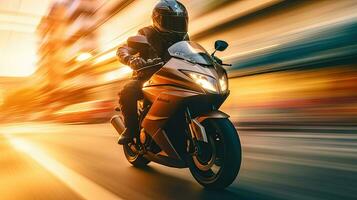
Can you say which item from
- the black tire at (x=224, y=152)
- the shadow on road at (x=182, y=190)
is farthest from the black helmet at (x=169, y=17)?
the shadow on road at (x=182, y=190)

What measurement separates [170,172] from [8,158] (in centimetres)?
335

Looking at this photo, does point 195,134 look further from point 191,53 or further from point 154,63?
point 154,63

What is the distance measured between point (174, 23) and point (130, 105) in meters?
0.90

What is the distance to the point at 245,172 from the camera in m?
4.05

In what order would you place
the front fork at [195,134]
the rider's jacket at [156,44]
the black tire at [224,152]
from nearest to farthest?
1. the black tire at [224,152]
2. the front fork at [195,134]
3. the rider's jacket at [156,44]

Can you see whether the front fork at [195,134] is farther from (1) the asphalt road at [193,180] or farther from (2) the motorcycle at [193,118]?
(1) the asphalt road at [193,180]

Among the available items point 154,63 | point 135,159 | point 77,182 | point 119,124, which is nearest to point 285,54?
point 119,124

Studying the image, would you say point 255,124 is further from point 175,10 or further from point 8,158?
point 175,10

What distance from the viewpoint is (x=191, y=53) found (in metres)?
3.41

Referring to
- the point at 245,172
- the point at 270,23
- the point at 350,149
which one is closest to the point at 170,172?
the point at 245,172

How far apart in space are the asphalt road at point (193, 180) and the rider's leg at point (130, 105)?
16.9 inches

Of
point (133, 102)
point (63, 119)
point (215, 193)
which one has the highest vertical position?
point (133, 102)

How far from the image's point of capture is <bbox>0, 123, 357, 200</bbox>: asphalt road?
320 centimetres

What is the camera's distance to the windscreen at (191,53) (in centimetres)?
333
